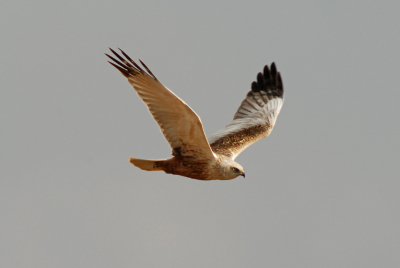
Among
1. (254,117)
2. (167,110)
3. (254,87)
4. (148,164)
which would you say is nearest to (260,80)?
(254,87)

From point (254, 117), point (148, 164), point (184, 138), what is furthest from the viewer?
point (254, 117)

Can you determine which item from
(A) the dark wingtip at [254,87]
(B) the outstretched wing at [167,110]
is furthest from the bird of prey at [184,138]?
(A) the dark wingtip at [254,87]

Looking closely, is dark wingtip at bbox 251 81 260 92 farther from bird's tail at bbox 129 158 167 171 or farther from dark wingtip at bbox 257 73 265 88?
bird's tail at bbox 129 158 167 171

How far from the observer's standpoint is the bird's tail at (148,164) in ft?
31.8

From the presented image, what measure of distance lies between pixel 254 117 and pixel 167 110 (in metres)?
4.67

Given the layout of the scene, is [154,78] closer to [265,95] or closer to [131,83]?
[131,83]

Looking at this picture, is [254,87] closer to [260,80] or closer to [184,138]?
[260,80]

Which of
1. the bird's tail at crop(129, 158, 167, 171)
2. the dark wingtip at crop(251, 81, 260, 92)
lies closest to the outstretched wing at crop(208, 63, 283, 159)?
the dark wingtip at crop(251, 81, 260, 92)

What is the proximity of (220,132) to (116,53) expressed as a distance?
3955 mm

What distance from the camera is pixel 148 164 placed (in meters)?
9.77

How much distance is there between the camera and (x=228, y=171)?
375 inches

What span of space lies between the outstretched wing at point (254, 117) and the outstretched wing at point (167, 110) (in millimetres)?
1702

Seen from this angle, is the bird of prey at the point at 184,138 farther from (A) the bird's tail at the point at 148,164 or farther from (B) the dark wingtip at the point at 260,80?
(B) the dark wingtip at the point at 260,80

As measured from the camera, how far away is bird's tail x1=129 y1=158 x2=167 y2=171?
31.8 ft
